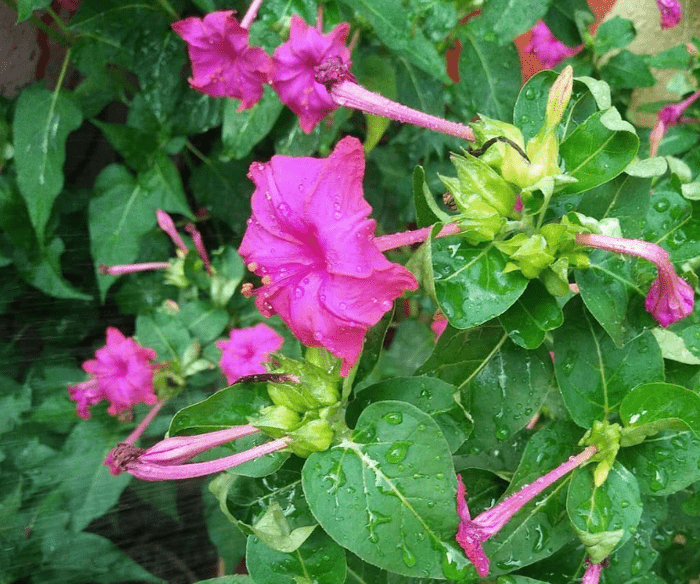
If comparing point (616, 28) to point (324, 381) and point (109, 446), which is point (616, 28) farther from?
point (109, 446)

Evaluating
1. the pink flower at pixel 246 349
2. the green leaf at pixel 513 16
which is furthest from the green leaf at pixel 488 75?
the pink flower at pixel 246 349

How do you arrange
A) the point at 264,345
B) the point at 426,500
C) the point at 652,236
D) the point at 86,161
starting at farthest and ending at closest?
the point at 86,161 → the point at 264,345 → the point at 652,236 → the point at 426,500

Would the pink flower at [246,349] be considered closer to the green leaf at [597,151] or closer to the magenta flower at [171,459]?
the magenta flower at [171,459]

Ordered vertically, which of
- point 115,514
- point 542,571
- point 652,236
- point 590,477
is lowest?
point 115,514

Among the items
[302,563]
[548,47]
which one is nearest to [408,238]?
[302,563]

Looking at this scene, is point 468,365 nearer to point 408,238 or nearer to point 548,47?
point 408,238

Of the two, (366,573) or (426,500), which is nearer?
(426,500)

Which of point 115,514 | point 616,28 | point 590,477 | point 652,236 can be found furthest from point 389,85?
point 115,514
